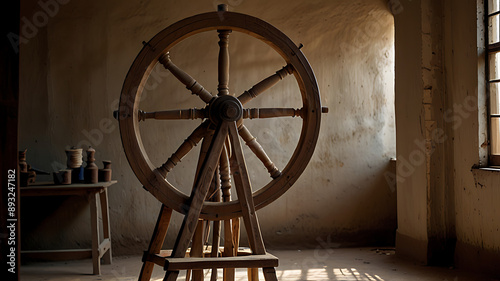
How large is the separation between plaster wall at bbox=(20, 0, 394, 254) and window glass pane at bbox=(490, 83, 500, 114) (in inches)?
60.8

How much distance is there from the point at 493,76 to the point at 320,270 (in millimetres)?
2061

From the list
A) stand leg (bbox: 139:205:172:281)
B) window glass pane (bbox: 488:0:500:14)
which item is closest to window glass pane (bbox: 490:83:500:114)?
window glass pane (bbox: 488:0:500:14)

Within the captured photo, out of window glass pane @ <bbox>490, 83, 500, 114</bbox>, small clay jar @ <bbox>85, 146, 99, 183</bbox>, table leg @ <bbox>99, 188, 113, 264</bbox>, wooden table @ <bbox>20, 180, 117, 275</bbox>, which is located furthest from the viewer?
table leg @ <bbox>99, 188, 113, 264</bbox>

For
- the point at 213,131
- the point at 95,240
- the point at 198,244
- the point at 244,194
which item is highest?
the point at 213,131

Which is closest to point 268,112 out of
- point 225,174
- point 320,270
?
point 225,174

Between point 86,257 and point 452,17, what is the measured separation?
146 inches

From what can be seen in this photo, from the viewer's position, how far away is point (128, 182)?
493cm

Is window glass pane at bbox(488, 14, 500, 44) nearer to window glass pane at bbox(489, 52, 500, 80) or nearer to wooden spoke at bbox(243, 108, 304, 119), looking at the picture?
window glass pane at bbox(489, 52, 500, 80)

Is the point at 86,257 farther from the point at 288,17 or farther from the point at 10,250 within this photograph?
the point at 288,17

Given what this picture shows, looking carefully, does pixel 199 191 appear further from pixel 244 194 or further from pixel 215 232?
pixel 215 232

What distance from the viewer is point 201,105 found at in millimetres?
5047

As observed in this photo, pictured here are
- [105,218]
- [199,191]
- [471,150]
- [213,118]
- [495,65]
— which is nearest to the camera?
[199,191]

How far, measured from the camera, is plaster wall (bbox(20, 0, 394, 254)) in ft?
15.7

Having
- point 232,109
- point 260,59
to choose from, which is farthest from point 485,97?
point 232,109
